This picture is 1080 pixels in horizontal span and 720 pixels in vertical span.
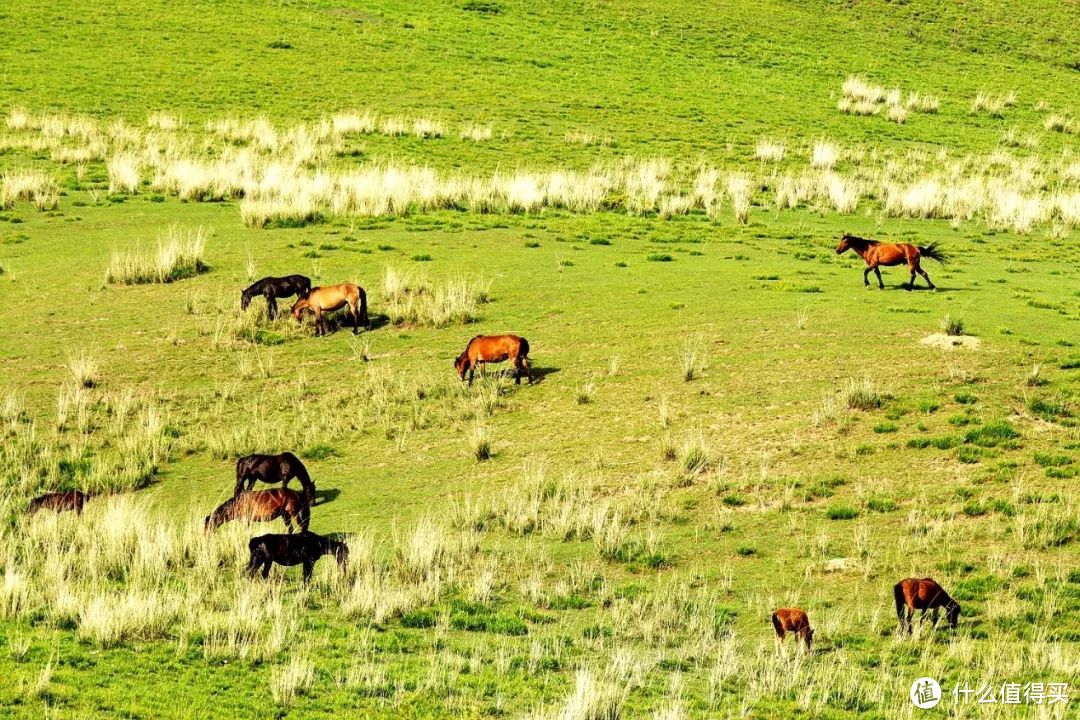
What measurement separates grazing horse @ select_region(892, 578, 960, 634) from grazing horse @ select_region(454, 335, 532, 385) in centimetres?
944

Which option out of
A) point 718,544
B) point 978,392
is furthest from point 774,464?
point 978,392

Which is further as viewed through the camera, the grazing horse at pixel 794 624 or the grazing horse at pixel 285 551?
the grazing horse at pixel 285 551

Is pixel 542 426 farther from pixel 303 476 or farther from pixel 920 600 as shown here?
pixel 920 600

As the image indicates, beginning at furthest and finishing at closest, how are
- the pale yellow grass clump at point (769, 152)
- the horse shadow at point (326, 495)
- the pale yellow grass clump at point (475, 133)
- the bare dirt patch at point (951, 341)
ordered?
1. the pale yellow grass clump at point (475, 133)
2. the pale yellow grass clump at point (769, 152)
3. the bare dirt patch at point (951, 341)
4. the horse shadow at point (326, 495)

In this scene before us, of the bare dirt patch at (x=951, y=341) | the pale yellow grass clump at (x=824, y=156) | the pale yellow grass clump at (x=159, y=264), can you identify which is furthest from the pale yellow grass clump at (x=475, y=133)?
the bare dirt patch at (x=951, y=341)

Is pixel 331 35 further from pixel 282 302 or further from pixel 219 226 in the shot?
pixel 282 302

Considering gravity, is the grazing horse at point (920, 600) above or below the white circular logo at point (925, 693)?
above

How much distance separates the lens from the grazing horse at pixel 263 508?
14797 mm

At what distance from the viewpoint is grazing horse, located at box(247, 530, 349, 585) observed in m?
13.1

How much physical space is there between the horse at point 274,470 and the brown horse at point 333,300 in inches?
301

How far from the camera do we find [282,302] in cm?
2609

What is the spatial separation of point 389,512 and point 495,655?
522 centimetres

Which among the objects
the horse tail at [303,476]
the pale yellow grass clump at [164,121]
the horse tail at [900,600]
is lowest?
the horse tail at [303,476]

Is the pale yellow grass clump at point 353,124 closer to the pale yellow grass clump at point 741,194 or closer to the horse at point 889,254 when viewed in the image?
the pale yellow grass clump at point 741,194
